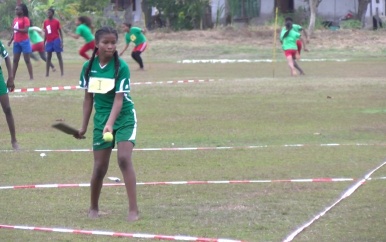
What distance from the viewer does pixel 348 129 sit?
1552 cm

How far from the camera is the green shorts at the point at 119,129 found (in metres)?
8.40

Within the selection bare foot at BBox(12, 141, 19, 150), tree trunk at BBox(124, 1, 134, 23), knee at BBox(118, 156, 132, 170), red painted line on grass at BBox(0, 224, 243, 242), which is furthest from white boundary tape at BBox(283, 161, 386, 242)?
tree trunk at BBox(124, 1, 134, 23)

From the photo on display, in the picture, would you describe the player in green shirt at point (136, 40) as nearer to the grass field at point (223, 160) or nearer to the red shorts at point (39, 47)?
the red shorts at point (39, 47)

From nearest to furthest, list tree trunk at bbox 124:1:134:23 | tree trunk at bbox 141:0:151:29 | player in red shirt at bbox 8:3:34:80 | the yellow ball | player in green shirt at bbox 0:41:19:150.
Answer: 1. the yellow ball
2. player in green shirt at bbox 0:41:19:150
3. player in red shirt at bbox 8:3:34:80
4. tree trunk at bbox 141:0:151:29
5. tree trunk at bbox 124:1:134:23

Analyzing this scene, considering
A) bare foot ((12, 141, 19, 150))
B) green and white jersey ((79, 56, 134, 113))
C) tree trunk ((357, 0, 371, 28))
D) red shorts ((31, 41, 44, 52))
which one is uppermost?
green and white jersey ((79, 56, 134, 113))

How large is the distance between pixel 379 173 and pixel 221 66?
23.9 m

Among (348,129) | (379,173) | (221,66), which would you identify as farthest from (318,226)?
(221,66)

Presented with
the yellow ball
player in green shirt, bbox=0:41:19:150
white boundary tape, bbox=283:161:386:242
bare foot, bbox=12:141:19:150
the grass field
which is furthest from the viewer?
bare foot, bbox=12:141:19:150

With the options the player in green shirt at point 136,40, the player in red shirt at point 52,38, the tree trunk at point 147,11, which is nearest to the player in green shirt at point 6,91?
the player in red shirt at point 52,38

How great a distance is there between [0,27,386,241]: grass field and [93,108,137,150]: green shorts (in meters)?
0.69

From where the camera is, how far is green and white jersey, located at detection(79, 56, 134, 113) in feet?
27.4

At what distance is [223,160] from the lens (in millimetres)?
12141

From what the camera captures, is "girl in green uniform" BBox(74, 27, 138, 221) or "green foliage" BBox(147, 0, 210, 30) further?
"green foliage" BBox(147, 0, 210, 30)

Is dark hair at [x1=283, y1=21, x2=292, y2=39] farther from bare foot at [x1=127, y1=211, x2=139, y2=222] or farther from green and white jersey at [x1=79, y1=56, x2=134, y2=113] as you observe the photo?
bare foot at [x1=127, y1=211, x2=139, y2=222]
